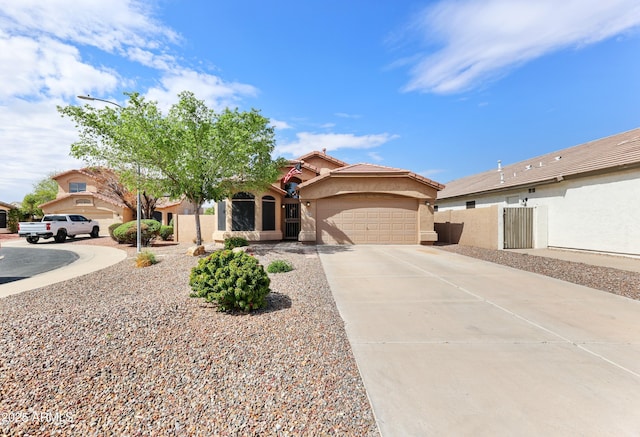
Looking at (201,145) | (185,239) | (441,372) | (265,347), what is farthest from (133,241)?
(441,372)

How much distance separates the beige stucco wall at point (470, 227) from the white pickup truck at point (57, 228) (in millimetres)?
25689

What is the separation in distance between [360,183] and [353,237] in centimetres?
312

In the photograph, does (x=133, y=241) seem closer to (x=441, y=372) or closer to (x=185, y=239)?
(x=185, y=239)

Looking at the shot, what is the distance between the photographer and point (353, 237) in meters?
16.5

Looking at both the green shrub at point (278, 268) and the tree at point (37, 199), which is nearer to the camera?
the green shrub at point (278, 268)

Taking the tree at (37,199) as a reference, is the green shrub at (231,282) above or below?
below

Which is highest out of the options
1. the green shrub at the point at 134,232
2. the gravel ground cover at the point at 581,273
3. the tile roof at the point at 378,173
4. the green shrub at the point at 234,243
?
the tile roof at the point at 378,173

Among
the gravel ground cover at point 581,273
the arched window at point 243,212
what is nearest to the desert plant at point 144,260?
the arched window at point 243,212

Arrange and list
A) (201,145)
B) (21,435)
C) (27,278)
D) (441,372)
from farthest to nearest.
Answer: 1. (201,145)
2. (27,278)
3. (441,372)
4. (21,435)

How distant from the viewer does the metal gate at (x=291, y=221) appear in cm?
1866

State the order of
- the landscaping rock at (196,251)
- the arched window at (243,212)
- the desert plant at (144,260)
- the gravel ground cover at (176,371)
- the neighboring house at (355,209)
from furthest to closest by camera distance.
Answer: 1. the arched window at (243,212)
2. the neighboring house at (355,209)
3. the landscaping rock at (196,251)
4. the desert plant at (144,260)
5. the gravel ground cover at (176,371)

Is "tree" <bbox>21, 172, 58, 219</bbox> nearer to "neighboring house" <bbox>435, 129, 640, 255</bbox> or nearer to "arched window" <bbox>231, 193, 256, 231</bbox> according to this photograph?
"arched window" <bbox>231, 193, 256, 231</bbox>

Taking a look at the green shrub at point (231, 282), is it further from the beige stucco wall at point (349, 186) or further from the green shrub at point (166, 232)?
the green shrub at point (166, 232)

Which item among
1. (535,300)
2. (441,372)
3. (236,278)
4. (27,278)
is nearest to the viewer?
(441,372)
